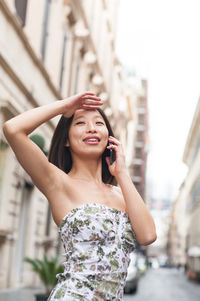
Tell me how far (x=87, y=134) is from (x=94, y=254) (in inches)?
22.6

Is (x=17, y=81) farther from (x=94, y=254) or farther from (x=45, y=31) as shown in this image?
(x=94, y=254)

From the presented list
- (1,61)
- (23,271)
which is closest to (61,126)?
(1,61)

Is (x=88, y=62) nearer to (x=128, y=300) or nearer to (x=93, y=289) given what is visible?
(x=128, y=300)

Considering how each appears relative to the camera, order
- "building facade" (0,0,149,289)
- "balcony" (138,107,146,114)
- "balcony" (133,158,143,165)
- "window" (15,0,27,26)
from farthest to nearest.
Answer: "balcony" (138,107,146,114) < "balcony" (133,158,143,165) < "window" (15,0,27,26) < "building facade" (0,0,149,289)

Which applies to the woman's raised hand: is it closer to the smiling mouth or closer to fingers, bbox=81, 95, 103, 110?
fingers, bbox=81, 95, 103, 110

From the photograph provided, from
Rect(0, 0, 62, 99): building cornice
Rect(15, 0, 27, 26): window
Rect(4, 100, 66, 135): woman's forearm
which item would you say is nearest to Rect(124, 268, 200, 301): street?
Rect(0, 0, 62, 99): building cornice

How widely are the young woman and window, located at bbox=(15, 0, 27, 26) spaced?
10.7 meters

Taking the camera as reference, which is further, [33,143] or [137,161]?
[137,161]

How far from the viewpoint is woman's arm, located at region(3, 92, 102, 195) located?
2.25 metres

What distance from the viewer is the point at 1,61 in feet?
36.8

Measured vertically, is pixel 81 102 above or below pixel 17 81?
below

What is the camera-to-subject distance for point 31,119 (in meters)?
2.29

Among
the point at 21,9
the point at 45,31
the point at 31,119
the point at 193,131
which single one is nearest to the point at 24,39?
the point at 21,9

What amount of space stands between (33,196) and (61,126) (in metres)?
13.5
